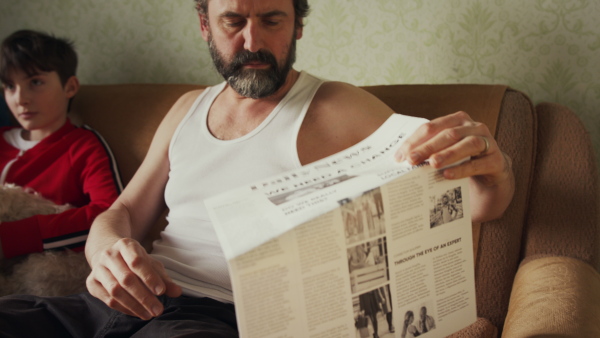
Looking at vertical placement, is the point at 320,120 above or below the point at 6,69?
below

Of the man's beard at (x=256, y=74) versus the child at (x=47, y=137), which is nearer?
the man's beard at (x=256, y=74)

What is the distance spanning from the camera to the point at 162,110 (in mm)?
1646

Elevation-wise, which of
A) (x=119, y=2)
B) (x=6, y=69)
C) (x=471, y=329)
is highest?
(x=119, y=2)

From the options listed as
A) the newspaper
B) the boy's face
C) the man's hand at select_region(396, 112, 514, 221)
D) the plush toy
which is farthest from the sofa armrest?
the boy's face

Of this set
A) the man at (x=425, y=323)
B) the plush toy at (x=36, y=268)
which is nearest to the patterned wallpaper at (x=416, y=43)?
the plush toy at (x=36, y=268)

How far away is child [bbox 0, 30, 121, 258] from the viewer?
1.59 metres

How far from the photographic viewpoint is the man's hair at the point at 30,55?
162 centimetres

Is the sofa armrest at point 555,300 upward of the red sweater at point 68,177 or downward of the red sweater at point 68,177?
downward

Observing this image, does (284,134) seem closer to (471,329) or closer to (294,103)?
(294,103)

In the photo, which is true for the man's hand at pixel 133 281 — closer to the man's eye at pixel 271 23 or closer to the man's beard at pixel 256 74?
the man's beard at pixel 256 74

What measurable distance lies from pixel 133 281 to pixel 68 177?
82 centimetres

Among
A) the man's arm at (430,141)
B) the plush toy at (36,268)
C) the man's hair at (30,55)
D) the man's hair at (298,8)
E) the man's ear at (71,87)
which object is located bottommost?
the plush toy at (36,268)

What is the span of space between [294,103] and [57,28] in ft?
3.98

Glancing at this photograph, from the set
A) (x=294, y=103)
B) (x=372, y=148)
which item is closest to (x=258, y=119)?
(x=294, y=103)
